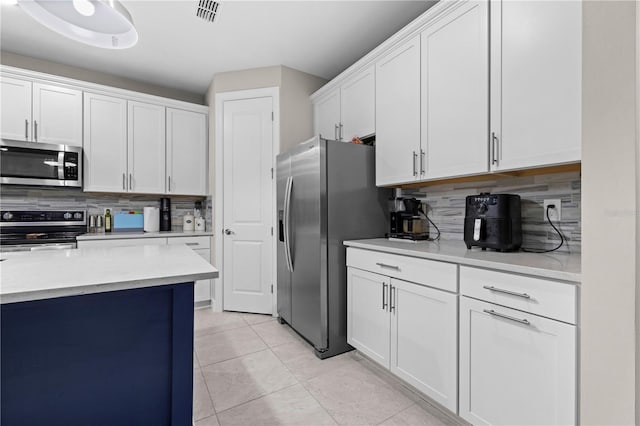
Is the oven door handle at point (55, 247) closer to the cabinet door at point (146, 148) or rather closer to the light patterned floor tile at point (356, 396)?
the cabinet door at point (146, 148)

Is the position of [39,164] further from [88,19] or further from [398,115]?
[398,115]

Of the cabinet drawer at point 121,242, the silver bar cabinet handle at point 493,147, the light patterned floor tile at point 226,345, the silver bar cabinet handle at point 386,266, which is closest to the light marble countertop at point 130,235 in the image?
the cabinet drawer at point 121,242

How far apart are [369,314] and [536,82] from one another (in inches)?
65.2

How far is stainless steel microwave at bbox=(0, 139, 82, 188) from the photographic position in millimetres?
2820

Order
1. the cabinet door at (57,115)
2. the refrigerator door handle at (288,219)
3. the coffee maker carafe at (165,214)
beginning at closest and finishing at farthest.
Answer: the refrigerator door handle at (288,219) → the cabinet door at (57,115) → the coffee maker carafe at (165,214)

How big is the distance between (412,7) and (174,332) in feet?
8.96

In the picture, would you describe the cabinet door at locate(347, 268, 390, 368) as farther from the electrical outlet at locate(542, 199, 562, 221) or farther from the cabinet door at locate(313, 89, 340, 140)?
the cabinet door at locate(313, 89, 340, 140)

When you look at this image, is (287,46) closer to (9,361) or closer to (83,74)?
(83,74)

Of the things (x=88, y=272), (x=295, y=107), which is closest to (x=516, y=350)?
(x=88, y=272)

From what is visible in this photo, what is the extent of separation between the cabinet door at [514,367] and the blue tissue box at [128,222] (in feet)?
11.8

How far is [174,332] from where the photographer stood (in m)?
1.23

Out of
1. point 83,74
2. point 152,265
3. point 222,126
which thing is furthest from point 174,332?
point 83,74

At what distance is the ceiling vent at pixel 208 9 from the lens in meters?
2.40

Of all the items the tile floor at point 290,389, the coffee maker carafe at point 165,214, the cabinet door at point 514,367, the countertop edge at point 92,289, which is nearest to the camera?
the countertop edge at point 92,289
